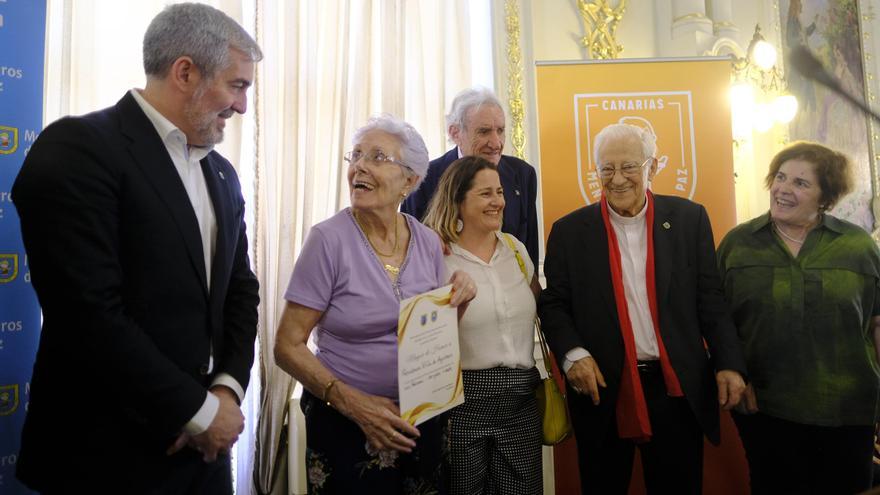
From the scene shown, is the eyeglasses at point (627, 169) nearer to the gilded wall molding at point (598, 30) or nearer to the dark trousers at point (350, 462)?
the dark trousers at point (350, 462)

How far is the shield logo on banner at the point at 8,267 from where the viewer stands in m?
1.72

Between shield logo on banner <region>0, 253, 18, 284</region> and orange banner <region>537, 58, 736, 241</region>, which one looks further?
orange banner <region>537, 58, 736, 241</region>

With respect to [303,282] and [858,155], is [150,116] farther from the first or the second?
[858,155]

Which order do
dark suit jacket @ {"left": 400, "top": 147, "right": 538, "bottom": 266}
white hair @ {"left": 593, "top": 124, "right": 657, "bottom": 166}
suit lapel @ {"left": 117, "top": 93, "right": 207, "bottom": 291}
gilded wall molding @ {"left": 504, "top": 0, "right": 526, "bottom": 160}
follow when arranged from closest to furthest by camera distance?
suit lapel @ {"left": 117, "top": 93, "right": 207, "bottom": 291}
white hair @ {"left": 593, "top": 124, "right": 657, "bottom": 166}
dark suit jacket @ {"left": 400, "top": 147, "right": 538, "bottom": 266}
gilded wall molding @ {"left": 504, "top": 0, "right": 526, "bottom": 160}

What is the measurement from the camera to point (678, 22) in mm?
4586

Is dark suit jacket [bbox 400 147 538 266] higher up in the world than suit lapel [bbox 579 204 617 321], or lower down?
higher up

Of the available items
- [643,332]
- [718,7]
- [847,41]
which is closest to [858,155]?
[847,41]

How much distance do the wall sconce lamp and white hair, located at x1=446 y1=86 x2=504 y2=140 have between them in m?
3.01

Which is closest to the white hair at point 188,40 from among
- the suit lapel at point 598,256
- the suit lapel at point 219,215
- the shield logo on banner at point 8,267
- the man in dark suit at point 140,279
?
the man in dark suit at point 140,279

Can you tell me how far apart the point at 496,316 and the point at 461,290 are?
0.89 feet

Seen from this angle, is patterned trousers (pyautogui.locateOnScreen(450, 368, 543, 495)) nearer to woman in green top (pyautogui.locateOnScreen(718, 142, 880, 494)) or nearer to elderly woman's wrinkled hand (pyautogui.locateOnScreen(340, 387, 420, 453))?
elderly woman's wrinkled hand (pyautogui.locateOnScreen(340, 387, 420, 453))

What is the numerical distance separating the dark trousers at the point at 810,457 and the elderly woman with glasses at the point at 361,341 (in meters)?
1.21

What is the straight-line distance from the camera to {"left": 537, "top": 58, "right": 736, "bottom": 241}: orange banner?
3529 mm

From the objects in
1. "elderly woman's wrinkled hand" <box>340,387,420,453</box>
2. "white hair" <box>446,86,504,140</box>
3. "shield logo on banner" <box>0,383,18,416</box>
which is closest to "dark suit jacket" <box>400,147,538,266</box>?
"white hair" <box>446,86,504,140</box>
